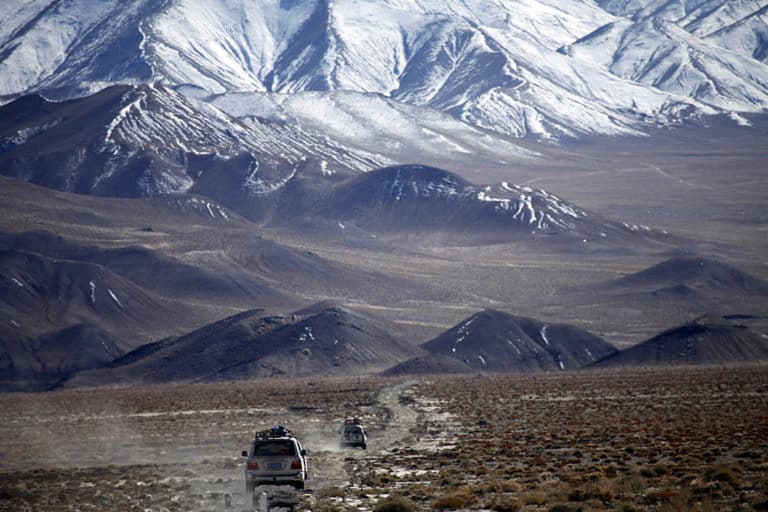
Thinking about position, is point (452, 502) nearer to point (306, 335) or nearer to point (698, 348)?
point (698, 348)

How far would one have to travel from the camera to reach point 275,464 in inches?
1159

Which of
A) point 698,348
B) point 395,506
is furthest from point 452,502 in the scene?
point 698,348

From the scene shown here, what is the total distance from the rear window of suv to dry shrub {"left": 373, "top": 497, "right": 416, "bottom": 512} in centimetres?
414

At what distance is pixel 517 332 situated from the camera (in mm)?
111688

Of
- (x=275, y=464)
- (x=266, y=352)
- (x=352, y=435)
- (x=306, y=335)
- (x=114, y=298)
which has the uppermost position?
(x=114, y=298)

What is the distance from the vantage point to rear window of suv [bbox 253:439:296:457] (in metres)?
29.7

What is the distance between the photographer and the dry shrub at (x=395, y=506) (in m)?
25.4

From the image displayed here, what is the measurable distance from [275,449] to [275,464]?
1.33 feet

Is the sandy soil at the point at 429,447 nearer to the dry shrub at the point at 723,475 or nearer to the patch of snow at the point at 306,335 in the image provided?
the dry shrub at the point at 723,475

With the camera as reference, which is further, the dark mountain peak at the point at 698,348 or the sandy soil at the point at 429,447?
the dark mountain peak at the point at 698,348

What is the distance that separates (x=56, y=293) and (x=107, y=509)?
102725 millimetres

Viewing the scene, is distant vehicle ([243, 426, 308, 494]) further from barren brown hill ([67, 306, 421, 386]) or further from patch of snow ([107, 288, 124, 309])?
patch of snow ([107, 288, 124, 309])

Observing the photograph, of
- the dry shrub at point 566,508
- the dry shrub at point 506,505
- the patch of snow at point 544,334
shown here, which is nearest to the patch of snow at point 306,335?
the patch of snow at point 544,334

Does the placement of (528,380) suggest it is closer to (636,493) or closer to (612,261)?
(636,493)
